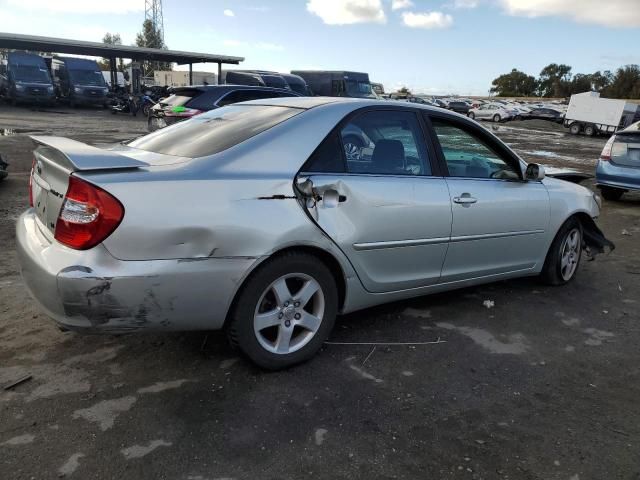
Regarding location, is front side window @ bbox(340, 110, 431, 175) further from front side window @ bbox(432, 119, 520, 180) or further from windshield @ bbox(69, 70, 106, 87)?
windshield @ bbox(69, 70, 106, 87)

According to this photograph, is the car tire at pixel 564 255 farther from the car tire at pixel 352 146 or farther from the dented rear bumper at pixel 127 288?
the dented rear bumper at pixel 127 288

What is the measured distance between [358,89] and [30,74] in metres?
16.7

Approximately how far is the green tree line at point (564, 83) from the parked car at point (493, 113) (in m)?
41.5

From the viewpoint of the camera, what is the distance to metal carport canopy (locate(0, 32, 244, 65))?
31.2 meters

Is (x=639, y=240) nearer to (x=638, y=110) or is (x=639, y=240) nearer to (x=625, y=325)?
(x=625, y=325)

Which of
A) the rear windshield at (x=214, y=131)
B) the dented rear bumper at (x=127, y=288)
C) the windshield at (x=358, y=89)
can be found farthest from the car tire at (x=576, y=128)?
the dented rear bumper at (x=127, y=288)

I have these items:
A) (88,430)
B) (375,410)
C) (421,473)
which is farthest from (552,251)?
(88,430)

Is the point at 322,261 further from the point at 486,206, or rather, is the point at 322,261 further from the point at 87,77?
the point at 87,77

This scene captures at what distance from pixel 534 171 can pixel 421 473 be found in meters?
2.80

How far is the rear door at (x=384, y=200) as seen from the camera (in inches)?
128

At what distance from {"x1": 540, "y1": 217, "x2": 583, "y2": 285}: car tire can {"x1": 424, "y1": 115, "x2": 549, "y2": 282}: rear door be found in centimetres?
27

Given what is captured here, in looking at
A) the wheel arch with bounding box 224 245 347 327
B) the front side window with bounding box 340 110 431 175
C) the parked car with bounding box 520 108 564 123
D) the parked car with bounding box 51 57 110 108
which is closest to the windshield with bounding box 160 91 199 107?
the front side window with bounding box 340 110 431 175

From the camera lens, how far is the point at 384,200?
345 cm

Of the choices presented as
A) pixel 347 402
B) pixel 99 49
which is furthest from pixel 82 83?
pixel 347 402
